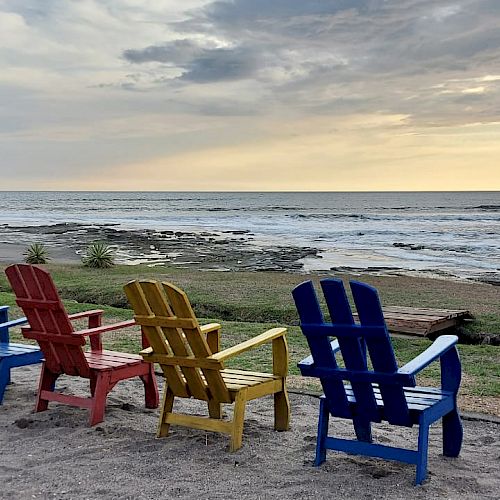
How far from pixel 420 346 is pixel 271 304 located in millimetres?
3750

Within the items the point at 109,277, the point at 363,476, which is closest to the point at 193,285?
the point at 109,277

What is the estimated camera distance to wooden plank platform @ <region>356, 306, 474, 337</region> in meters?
9.45

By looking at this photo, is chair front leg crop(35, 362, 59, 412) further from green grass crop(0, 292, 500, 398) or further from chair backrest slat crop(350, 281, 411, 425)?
chair backrest slat crop(350, 281, 411, 425)

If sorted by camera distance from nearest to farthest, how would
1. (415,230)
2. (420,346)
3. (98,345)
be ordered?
(98,345), (420,346), (415,230)

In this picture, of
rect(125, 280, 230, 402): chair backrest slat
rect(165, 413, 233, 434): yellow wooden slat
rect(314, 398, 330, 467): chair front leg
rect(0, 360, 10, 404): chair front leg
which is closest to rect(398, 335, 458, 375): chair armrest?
rect(314, 398, 330, 467): chair front leg

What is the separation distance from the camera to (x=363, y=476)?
4.21 m

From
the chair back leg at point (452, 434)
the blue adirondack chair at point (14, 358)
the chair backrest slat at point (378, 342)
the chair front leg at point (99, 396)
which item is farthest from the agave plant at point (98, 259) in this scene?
the chair backrest slat at point (378, 342)

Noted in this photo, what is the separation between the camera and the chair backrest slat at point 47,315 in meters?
5.19

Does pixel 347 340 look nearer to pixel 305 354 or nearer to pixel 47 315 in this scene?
pixel 47 315

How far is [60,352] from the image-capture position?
17.5 ft

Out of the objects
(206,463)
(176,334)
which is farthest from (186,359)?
(206,463)

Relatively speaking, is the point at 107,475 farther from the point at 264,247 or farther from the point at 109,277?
the point at 264,247

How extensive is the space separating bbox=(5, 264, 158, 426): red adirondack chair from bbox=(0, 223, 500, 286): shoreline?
15.4 meters

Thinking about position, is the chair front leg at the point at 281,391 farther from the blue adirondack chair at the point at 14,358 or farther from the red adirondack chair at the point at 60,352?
the blue adirondack chair at the point at 14,358
